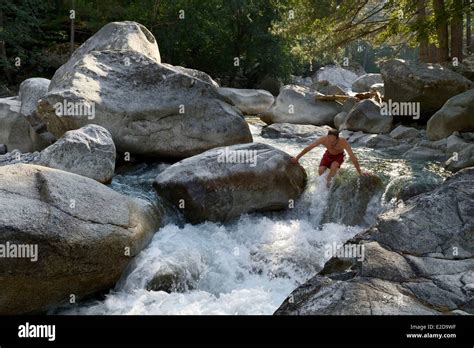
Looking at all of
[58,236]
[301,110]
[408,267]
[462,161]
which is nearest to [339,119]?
[301,110]

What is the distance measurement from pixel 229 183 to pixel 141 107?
2.87m

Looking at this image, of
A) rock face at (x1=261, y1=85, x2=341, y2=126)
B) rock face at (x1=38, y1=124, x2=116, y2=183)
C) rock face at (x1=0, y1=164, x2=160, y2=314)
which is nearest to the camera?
rock face at (x1=0, y1=164, x2=160, y2=314)

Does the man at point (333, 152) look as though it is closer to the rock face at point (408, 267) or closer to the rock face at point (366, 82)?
the rock face at point (408, 267)

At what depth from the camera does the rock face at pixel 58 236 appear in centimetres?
529

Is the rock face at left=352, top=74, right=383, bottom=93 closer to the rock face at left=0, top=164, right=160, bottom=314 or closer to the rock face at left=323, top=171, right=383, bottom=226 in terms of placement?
the rock face at left=323, top=171, right=383, bottom=226

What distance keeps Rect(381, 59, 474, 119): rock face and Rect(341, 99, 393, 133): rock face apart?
2.24 ft

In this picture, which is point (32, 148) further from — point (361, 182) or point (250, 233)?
point (361, 182)

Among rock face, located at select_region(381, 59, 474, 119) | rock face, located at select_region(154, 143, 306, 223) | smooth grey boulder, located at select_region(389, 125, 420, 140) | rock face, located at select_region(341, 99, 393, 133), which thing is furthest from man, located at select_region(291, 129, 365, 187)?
rock face, located at select_region(381, 59, 474, 119)

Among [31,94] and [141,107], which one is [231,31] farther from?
[141,107]

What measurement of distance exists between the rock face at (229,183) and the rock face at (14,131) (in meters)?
4.27

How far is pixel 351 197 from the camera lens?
8.77m

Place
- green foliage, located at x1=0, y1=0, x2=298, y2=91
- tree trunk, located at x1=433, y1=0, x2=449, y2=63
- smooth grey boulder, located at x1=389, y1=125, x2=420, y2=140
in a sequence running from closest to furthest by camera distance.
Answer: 1. smooth grey boulder, located at x1=389, y1=125, x2=420, y2=140
2. tree trunk, located at x1=433, y1=0, x2=449, y2=63
3. green foliage, located at x1=0, y1=0, x2=298, y2=91

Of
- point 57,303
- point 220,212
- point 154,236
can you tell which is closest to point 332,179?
point 220,212

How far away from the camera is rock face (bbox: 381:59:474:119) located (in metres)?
13.9
